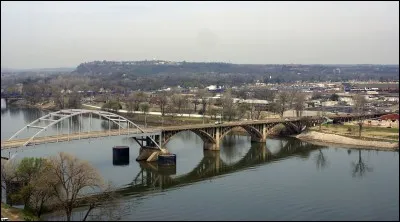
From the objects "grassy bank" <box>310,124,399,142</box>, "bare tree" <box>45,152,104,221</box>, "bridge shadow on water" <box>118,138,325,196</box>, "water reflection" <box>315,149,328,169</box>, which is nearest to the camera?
"bare tree" <box>45,152,104,221</box>

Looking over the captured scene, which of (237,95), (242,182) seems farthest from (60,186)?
(237,95)

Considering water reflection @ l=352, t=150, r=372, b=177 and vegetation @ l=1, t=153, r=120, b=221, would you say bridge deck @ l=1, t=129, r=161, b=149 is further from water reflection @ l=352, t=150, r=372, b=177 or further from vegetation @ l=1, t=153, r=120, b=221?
water reflection @ l=352, t=150, r=372, b=177

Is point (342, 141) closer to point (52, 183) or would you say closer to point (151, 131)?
point (151, 131)

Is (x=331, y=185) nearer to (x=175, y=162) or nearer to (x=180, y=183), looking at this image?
(x=180, y=183)

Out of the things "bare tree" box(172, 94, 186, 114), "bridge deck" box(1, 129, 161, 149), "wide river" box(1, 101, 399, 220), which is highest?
"bare tree" box(172, 94, 186, 114)

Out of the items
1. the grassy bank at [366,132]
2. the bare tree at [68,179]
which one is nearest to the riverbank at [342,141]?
the grassy bank at [366,132]

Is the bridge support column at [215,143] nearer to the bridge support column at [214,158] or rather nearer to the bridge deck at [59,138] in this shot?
the bridge support column at [214,158]

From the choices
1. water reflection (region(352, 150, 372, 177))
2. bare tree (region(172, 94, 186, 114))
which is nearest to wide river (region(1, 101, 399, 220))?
water reflection (region(352, 150, 372, 177))
